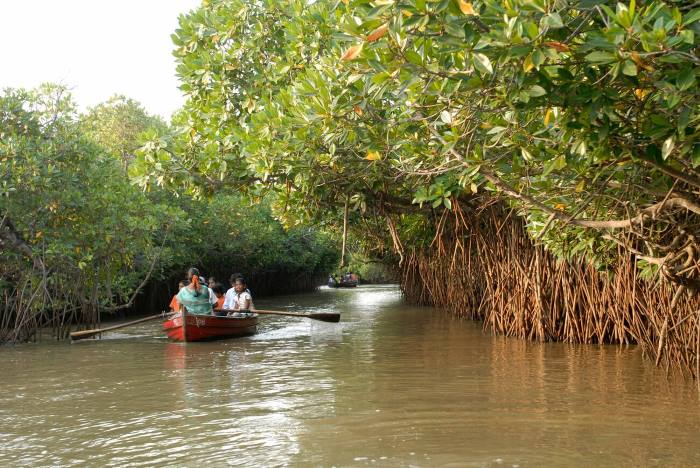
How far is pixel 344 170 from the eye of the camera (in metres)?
7.83

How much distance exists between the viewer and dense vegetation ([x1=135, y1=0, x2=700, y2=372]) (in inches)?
122

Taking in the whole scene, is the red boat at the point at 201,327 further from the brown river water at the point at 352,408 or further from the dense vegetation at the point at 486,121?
the dense vegetation at the point at 486,121

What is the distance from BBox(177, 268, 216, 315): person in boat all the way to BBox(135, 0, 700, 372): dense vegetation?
2245 mm

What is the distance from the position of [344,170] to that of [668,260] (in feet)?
11.8

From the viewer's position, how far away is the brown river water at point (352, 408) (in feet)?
14.3

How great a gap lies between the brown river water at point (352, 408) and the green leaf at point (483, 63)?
227 centimetres

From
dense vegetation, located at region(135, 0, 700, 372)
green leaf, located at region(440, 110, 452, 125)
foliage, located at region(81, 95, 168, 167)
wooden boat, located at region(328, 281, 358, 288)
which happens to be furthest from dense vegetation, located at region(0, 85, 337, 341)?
wooden boat, located at region(328, 281, 358, 288)

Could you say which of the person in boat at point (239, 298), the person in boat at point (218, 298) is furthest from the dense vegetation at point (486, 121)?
the person in boat at point (239, 298)

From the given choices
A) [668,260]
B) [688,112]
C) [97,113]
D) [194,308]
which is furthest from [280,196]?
[97,113]

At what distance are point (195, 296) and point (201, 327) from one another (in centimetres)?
54

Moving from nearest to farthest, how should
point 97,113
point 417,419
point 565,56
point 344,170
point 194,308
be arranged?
point 565,56 → point 417,419 → point 344,170 → point 194,308 → point 97,113

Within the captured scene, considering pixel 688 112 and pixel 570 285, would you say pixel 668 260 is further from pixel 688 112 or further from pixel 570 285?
pixel 570 285

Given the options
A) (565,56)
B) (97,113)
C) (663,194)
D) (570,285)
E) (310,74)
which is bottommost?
(570,285)

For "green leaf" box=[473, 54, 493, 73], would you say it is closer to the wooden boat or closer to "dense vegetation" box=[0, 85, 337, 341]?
"dense vegetation" box=[0, 85, 337, 341]
